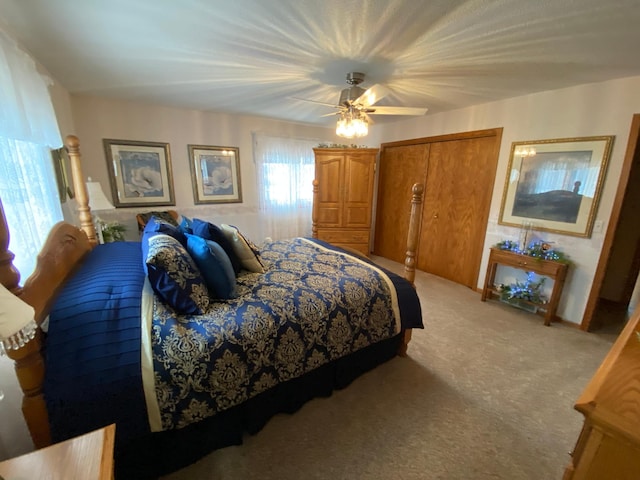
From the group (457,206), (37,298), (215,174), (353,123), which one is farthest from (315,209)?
(37,298)

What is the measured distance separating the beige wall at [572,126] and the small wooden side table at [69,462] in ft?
12.7

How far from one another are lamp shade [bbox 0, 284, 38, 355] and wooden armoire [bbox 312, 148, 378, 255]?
359 centimetres

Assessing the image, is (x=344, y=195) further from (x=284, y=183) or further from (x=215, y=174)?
(x=215, y=174)

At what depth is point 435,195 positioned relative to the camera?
3.95 m

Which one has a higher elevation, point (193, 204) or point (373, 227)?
point (193, 204)

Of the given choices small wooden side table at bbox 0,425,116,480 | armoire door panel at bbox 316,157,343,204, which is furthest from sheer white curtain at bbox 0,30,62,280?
armoire door panel at bbox 316,157,343,204

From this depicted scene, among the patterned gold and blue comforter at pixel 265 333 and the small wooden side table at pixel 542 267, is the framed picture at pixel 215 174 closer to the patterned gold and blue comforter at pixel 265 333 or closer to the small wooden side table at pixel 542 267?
the patterned gold and blue comforter at pixel 265 333

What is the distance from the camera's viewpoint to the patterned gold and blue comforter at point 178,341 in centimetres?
108

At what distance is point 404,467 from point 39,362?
1.76m

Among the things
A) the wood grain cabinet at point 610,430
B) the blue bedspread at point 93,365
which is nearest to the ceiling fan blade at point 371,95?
the wood grain cabinet at point 610,430

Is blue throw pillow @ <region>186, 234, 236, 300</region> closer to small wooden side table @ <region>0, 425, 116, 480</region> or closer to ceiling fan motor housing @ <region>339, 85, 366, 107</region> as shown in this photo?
small wooden side table @ <region>0, 425, 116, 480</region>

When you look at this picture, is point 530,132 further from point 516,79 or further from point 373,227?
point 373,227

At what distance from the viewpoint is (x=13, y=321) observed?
1.93 ft

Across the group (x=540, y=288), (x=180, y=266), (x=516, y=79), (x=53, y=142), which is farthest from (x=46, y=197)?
(x=540, y=288)
